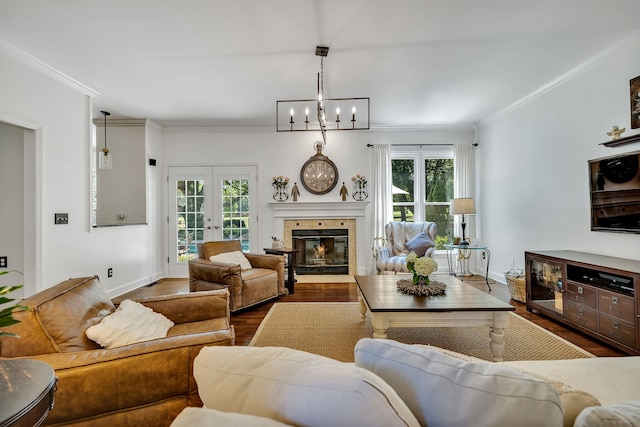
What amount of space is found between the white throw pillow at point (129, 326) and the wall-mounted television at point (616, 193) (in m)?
3.92

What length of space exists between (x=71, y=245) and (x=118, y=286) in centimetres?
103

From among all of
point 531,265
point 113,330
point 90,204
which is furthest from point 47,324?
point 531,265

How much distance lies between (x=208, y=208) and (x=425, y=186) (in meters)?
4.01

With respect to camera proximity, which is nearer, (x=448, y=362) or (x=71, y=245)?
(x=448, y=362)

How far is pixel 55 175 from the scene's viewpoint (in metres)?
3.38

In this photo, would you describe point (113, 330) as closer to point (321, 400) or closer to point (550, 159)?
point (321, 400)

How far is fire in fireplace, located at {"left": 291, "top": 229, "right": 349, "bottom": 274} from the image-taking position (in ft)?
18.1

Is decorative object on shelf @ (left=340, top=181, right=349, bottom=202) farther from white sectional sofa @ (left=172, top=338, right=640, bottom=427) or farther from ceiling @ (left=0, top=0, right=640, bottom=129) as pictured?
white sectional sofa @ (left=172, top=338, right=640, bottom=427)

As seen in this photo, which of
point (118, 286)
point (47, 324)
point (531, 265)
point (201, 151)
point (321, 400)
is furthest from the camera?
point (201, 151)

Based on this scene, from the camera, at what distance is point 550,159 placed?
12.4ft

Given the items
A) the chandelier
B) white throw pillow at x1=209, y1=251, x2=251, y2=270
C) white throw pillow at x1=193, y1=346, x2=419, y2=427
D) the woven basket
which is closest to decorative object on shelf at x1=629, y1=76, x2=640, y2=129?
the woven basket

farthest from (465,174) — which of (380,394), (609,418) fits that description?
(380,394)

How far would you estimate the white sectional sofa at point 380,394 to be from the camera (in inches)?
23.2

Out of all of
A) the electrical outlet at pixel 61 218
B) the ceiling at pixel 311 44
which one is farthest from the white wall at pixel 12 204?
the ceiling at pixel 311 44
